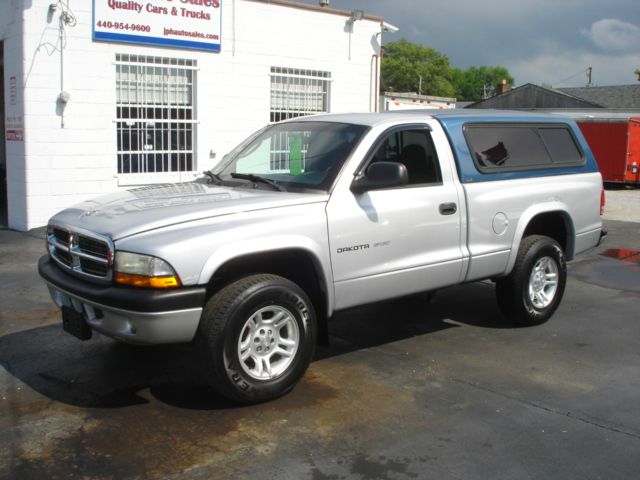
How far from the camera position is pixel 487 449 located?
12.8ft

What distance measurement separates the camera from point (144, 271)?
13.3 ft

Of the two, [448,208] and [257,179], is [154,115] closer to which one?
[257,179]

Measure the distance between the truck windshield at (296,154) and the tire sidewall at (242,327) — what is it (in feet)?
2.88

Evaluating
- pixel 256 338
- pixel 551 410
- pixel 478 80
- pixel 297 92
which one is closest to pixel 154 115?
pixel 297 92

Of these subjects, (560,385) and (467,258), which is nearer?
(560,385)

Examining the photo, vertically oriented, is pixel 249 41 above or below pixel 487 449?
above

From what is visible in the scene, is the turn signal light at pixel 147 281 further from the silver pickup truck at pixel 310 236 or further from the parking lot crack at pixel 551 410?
the parking lot crack at pixel 551 410

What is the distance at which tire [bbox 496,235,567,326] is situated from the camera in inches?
243

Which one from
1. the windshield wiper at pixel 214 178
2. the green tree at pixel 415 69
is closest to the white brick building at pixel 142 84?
the windshield wiper at pixel 214 178

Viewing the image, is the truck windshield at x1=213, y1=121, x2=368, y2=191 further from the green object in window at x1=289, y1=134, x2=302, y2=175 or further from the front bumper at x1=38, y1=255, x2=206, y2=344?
the front bumper at x1=38, y1=255, x2=206, y2=344

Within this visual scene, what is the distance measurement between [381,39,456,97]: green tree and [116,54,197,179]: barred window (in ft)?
363

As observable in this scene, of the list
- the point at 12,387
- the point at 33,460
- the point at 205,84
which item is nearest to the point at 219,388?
the point at 33,460

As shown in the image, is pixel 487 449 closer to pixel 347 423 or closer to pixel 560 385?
pixel 347 423

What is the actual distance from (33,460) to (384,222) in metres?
2.71
